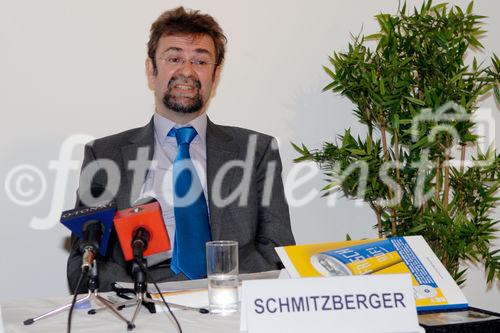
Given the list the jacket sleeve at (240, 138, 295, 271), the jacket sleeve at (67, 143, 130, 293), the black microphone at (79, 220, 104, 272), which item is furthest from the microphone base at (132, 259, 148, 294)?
the jacket sleeve at (240, 138, 295, 271)

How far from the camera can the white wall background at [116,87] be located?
3.46 metres

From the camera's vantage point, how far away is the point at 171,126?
127 inches

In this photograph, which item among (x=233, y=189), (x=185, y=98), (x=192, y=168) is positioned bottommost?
(x=233, y=189)

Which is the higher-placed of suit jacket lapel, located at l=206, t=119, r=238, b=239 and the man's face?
the man's face

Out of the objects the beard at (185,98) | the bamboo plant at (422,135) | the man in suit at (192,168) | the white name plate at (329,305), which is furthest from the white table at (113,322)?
the bamboo plant at (422,135)

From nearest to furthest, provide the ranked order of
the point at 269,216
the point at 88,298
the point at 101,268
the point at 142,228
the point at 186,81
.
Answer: the point at 142,228, the point at 88,298, the point at 101,268, the point at 269,216, the point at 186,81

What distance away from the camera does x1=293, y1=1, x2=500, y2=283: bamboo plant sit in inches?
134

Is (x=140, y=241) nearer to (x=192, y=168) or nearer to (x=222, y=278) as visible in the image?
(x=222, y=278)

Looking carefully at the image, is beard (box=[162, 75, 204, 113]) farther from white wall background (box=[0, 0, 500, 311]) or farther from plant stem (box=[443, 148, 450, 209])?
plant stem (box=[443, 148, 450, 209])

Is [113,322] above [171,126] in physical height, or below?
below

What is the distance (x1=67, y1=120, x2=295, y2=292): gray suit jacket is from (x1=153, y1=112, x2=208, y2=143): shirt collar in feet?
0.09

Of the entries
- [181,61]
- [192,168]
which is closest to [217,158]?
[192,168]

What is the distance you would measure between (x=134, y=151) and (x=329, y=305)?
179 centimetres

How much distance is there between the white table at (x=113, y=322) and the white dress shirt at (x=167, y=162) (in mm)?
1202
